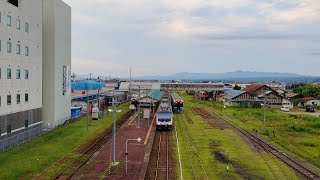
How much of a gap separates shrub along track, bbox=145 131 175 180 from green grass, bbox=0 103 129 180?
6199 mm

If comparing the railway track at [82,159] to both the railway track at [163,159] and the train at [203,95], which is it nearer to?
the railway track at [163,159]

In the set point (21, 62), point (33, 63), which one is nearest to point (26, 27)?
point (21, 62)

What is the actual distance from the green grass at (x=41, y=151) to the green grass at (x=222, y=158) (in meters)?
9.08

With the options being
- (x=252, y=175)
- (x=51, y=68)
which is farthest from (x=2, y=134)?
(x=252, y=175)

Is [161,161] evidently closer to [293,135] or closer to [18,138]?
[18,138]

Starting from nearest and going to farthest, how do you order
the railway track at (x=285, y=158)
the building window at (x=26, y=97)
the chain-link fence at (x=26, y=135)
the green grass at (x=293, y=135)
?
the railway track at (x=285, y=158) → the chain-link fence at (x=26, y=135) → the green grass at (x=293, y=135) → the building window at (x=26, y=97)

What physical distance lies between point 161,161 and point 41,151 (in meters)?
9.64

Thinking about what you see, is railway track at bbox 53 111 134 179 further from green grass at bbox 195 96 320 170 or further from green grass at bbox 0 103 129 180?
green grass at bbox 195 96 320 170

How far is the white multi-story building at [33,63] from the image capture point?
1383 inches

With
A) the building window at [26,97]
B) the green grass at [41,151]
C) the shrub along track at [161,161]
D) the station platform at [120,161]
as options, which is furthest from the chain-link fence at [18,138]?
the shrub along track at [161,161]

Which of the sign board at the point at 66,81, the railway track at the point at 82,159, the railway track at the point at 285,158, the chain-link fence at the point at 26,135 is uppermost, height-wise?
the sign board at the point at 66,81

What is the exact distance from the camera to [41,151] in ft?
103

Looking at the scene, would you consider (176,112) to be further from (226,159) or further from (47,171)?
(47,171)

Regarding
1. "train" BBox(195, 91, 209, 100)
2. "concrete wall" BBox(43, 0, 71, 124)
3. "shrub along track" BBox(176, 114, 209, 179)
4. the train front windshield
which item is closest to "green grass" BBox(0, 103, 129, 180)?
"concrete wall" BBox(43, 0, 71, 124)
